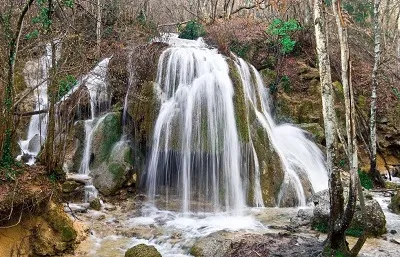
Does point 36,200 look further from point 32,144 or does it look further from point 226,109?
point 32,144

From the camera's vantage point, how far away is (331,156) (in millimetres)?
5195

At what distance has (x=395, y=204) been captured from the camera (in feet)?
27.7

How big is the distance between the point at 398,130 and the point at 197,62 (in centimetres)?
878

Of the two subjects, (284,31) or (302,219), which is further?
(284,31)

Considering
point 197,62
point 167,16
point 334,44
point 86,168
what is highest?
point 167,16

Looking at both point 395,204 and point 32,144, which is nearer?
point 395,204

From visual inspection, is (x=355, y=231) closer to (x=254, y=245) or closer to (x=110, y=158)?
Result: (x=254, y=245)

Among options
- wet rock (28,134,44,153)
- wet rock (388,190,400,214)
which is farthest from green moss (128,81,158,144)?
wet rock (388,190,400,214)

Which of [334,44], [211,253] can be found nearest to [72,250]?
[211,253]

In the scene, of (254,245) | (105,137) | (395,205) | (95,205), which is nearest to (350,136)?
(254,245)

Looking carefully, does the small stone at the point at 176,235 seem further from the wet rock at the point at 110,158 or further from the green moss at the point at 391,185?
the green moss at the point at 391,185

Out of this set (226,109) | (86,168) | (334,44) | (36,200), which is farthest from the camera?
(334,44)

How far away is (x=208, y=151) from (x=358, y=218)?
13.8 ft

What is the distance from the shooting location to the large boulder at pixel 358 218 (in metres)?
6.71
